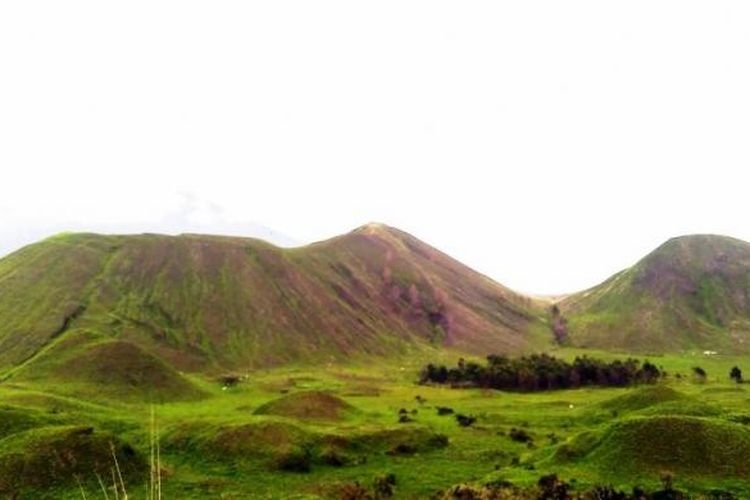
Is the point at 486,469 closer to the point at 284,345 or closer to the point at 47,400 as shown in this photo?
the point at 47,400

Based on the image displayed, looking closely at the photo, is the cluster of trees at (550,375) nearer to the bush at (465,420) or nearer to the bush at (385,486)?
the bush at (465,420)

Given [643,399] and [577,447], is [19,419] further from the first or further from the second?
[643,399]

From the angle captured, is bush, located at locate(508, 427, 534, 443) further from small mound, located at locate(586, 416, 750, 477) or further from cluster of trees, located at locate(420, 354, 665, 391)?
cluster of trees, located at locate(420, 354, 665, 391)

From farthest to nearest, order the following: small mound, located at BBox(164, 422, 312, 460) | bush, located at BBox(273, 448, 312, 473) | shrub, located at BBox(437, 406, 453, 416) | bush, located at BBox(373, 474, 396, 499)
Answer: shrub, located at BBox(437, 406, 453, 416) < small mound, located at BBox(164, 422, 312, 460) < bush, located at BBox(273, 448, 312, 473) < bush, located at BBox(373, 474, 396, 499)

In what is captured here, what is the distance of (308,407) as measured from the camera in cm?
9562

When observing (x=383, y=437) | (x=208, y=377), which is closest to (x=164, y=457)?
(x=383, y=437)

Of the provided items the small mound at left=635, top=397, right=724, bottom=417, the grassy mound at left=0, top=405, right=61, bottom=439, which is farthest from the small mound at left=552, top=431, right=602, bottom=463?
the grassy mound at left=0, top=405, right=61, bottom=439

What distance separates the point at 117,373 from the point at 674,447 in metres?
86.2

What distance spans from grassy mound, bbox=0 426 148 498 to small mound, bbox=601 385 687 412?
198 ft

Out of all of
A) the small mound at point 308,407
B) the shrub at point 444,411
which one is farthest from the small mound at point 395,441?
the shrub at point 444,411

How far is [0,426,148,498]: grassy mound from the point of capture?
5922 centimetres

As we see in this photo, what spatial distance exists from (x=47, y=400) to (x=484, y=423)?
56.8m

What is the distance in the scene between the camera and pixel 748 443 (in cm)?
6219

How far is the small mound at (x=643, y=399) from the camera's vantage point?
92250mm
